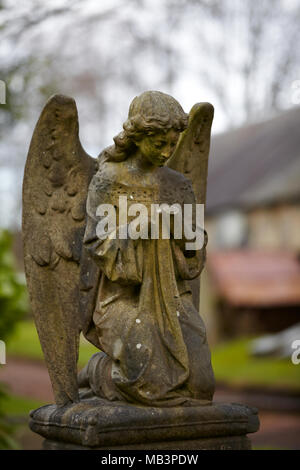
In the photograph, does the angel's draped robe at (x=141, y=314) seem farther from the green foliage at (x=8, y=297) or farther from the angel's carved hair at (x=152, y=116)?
the green foliage at (x=8, y=297)

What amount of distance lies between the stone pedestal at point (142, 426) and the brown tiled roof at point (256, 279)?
1489cm

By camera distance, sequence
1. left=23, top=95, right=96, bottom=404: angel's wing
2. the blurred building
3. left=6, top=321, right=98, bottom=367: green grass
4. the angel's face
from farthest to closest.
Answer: left=6, top=321, right=98, bottom=367: green grass < the blurred building < left=23, top=95, right=96, bottom=404: angel's wing < the angel's face

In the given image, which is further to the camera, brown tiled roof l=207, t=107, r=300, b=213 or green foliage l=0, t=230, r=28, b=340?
brown tiled roof l=207, t=107, r=300, b=213

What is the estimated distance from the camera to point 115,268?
5.54 meters

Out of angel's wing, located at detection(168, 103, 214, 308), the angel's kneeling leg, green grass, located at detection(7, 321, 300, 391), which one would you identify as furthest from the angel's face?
green grass, located at detection(7, 321, 300, 391)

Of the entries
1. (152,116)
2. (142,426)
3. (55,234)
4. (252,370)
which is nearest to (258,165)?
(252,370)

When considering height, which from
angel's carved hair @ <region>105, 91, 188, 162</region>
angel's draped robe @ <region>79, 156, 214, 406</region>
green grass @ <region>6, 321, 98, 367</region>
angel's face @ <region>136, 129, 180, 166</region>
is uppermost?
angel's carved hair @ <region>105, 91, 188, 162</region>

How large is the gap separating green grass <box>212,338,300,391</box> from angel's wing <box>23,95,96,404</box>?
10.3m

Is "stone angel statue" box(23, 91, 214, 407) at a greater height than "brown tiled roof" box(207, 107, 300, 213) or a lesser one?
lesser

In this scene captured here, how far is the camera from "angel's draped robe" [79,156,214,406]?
17.9 feet

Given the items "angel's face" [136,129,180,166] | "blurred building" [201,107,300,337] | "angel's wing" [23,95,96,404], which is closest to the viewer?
"angel's face" [136,129,180,166]

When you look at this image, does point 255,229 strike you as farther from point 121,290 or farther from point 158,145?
point 158,145

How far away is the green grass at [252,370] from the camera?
16.0m

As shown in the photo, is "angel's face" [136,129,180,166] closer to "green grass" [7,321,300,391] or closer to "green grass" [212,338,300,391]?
"green grass" [7,321,300,391]
